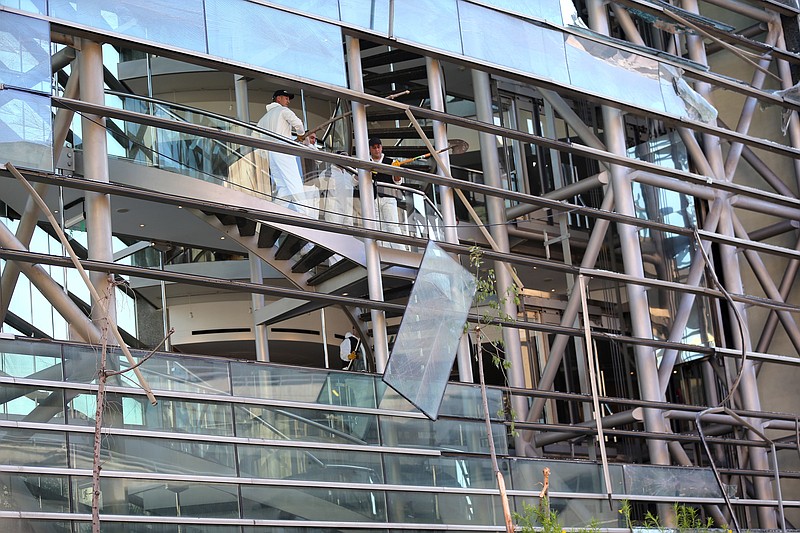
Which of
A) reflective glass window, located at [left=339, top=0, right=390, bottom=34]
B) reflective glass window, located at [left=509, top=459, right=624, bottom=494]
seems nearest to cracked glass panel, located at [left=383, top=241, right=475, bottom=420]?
reflective glass window, located at [left=509, top=459, right=624, bottom=494]

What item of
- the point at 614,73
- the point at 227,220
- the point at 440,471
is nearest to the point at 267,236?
the point at 227,220

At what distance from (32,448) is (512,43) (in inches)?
307

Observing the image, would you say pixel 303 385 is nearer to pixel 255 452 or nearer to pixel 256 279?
pixel 255 452

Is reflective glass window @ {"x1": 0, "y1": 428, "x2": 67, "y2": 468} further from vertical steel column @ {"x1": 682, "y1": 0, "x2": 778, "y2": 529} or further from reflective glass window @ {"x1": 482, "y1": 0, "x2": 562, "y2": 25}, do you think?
vertical steel column @ {"x1": 682, "y1": 0, "x2": 778, "y2": 529}

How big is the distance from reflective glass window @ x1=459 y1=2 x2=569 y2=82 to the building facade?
0.03m

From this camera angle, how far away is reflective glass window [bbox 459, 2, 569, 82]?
1412 cm

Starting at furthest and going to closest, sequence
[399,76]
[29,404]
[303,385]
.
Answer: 1. [399,76]
2. [303,385]
3. [29,404]

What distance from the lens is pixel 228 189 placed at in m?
13.7

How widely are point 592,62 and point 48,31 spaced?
730 centimetres

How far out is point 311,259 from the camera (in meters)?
14.8

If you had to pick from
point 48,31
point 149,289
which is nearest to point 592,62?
point 48,31

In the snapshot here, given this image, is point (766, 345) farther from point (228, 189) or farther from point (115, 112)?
point (115, 112)

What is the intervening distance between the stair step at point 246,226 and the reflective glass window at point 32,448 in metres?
5.08

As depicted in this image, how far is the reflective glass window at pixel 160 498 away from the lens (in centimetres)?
973
